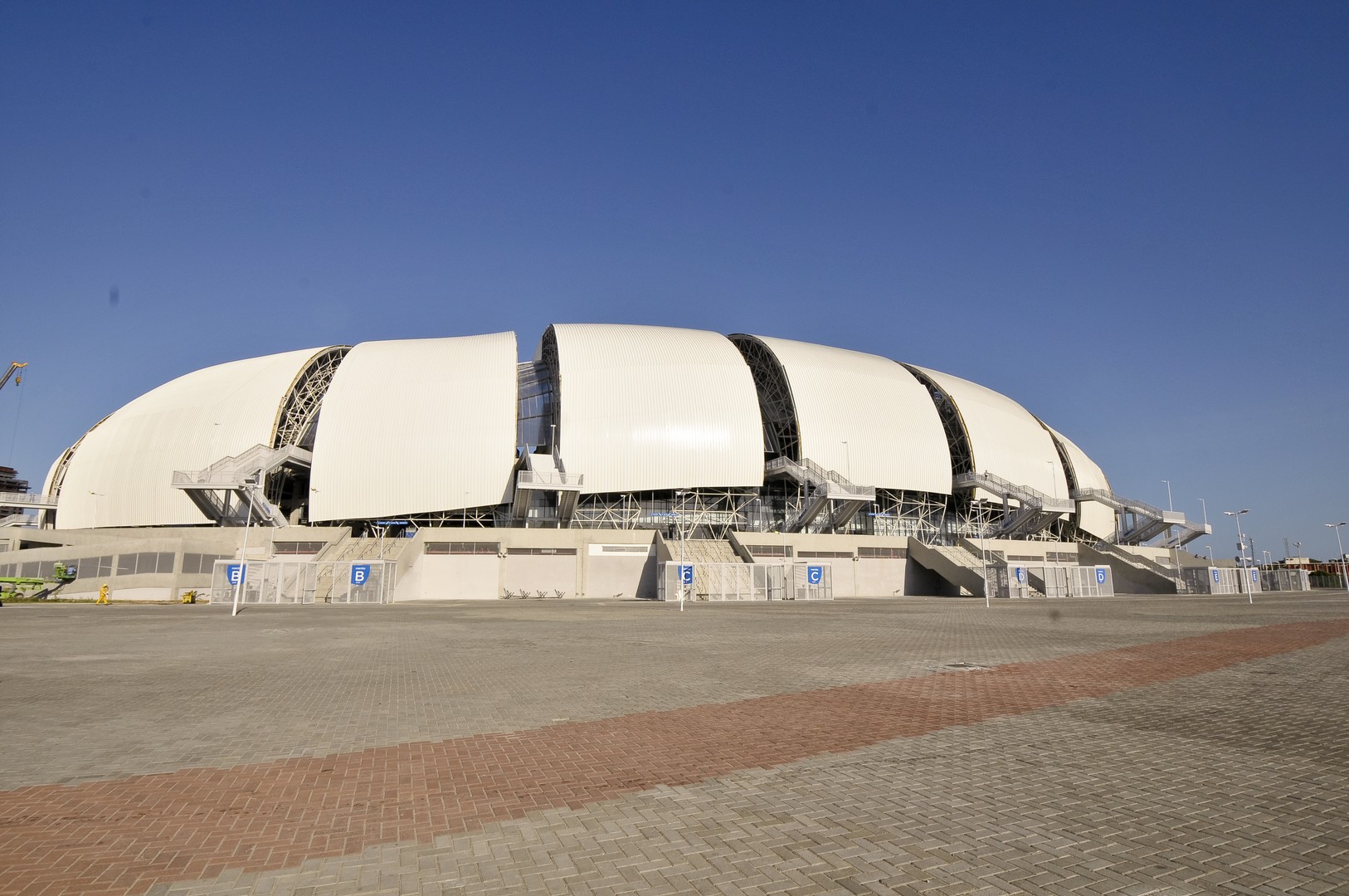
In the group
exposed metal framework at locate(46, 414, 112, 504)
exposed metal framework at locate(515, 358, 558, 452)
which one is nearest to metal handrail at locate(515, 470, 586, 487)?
exposed metal framework at locate(515, 358, 558, 452)

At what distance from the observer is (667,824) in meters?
5.02

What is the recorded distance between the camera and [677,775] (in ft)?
20.5

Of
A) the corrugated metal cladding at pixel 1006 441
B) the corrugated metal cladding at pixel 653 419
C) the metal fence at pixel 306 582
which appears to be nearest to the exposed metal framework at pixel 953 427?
the corrugated metal cladding at pixel 1006 441

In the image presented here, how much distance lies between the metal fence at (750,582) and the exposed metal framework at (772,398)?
13780 millimetres

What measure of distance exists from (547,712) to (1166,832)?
6.52 meters

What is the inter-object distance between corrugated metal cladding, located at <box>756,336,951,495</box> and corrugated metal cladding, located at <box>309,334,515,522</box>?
71.2 feet

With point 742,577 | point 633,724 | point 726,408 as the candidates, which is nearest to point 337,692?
point 633,724

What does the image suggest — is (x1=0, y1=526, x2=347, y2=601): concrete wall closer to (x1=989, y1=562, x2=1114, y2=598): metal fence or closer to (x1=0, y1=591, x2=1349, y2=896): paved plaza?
(x1=0, y1=591, x2=1349, y2=896): paved plaza

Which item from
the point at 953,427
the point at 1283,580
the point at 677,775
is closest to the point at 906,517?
the point at 953,427

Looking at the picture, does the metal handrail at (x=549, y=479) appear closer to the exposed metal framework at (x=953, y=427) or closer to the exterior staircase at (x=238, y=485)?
the exterior staircase at (x=238, y=485)

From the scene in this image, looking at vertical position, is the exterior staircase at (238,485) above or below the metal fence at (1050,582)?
above

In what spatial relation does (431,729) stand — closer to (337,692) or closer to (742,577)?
(337,692)

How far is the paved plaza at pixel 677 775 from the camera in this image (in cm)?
425

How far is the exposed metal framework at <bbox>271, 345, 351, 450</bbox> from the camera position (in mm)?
52500
